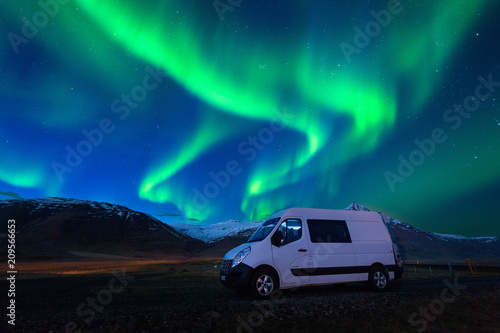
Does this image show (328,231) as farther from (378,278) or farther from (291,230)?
(378,278)

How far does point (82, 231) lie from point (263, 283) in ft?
536

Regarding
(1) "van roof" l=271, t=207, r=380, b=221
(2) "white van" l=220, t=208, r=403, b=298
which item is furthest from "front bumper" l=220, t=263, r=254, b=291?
(1) "van roof" l=271, t=207, r=380, b=221

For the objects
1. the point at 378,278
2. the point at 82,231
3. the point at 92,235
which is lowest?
the point at 378,278

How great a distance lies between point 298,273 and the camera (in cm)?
867

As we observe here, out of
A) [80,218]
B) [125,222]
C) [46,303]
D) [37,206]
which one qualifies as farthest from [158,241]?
[46,303]

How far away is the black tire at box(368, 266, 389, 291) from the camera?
9.99 meters

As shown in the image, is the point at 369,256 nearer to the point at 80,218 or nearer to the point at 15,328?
the point at 15,328

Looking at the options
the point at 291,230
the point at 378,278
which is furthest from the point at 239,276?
the point at 378,278

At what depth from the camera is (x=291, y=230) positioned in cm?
912

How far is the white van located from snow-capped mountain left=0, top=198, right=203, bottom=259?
395ft

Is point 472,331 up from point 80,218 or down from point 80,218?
down

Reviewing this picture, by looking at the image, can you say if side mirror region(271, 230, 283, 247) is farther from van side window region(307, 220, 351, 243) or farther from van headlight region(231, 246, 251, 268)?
van side window region(307, 220, 351, 243)

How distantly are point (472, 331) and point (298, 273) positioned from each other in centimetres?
442

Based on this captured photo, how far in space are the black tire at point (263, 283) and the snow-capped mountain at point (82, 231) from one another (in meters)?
121
